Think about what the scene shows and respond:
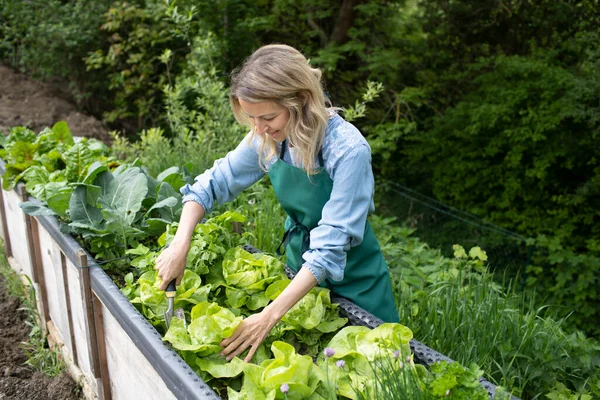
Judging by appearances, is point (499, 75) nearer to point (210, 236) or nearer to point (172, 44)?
point (172, 44)

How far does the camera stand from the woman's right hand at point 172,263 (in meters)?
2.21

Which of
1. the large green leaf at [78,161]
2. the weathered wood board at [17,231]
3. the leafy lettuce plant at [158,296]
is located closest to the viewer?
the leafy lettuce plant at [158,296]

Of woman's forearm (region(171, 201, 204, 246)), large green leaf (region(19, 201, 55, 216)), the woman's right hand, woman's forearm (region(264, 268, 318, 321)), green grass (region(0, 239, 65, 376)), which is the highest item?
woman's forearm (region(264, 268, 318, 321))

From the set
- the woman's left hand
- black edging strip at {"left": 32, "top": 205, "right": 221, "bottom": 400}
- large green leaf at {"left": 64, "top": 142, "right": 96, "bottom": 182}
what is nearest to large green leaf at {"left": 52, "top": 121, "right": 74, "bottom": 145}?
large green leaf at {"left": 64, "top": 142, "right": 96, "bottom": 182}

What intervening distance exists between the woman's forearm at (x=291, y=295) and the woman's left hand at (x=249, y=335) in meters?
0.02

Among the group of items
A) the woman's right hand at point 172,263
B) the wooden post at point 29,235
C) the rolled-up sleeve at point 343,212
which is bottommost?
the wooden post at point 29,235

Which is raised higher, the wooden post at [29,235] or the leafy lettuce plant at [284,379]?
the leafy lettuce plant at [284,379]

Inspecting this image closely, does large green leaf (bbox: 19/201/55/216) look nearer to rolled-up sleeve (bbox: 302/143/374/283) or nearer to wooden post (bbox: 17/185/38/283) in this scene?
wooden post (bbox: 17/185/38/283)

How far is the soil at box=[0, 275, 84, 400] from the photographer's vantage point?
10.1 ft

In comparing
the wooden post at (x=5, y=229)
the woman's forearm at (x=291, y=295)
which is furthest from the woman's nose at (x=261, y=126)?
the wooden post at (x=5, y=229)

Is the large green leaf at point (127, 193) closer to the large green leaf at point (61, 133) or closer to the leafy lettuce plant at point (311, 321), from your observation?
the leafy lettuce plant at point (311, 321)

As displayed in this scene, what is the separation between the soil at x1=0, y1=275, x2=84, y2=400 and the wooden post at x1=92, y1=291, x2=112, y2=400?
561 mm

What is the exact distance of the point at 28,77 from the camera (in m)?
9.50

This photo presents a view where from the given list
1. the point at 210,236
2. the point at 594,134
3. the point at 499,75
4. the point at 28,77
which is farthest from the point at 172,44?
the point at 210,236
